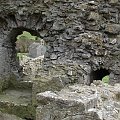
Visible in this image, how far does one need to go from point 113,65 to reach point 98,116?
4757mm

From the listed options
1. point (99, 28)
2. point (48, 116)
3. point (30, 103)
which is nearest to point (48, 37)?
point (99, 28)

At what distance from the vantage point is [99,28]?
858 centimetres

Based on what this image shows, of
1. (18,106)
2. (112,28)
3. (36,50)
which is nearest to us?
(18,106)

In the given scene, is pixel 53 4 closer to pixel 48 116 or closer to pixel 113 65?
pixel 113 65

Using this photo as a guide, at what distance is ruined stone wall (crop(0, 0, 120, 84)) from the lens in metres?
8.42

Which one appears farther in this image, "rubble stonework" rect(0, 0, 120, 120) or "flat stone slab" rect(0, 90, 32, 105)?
→ "flat stone slab" rect(0, 90, 32, 105)

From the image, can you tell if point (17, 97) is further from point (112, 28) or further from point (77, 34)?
point (112, 28)

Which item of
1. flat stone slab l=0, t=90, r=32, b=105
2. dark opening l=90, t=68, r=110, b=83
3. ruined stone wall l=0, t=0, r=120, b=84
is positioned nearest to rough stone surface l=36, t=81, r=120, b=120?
ruined stone wall l=0, t=0, r=120, b=84

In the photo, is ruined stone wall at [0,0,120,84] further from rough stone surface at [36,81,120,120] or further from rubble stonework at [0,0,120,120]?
rough stone surface at [36,81,120,120]

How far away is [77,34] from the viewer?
870cm

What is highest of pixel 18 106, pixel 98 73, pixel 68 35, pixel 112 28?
pixel 112 28

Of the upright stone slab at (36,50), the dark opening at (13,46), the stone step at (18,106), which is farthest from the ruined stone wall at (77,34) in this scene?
the upright stone slab at (36,50)

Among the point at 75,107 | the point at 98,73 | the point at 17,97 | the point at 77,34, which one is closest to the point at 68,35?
the point at 77,34

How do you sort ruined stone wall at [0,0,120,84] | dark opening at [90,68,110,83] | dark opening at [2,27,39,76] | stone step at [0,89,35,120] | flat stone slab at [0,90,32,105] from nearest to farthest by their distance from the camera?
stone step at [0,89,35,120] < ruined stone wall at [0,0,120,84] < flat stone slab at [0,90,32,105] < dark opening at [90,68,110,83] < dark opening at [2,27,39,76]
